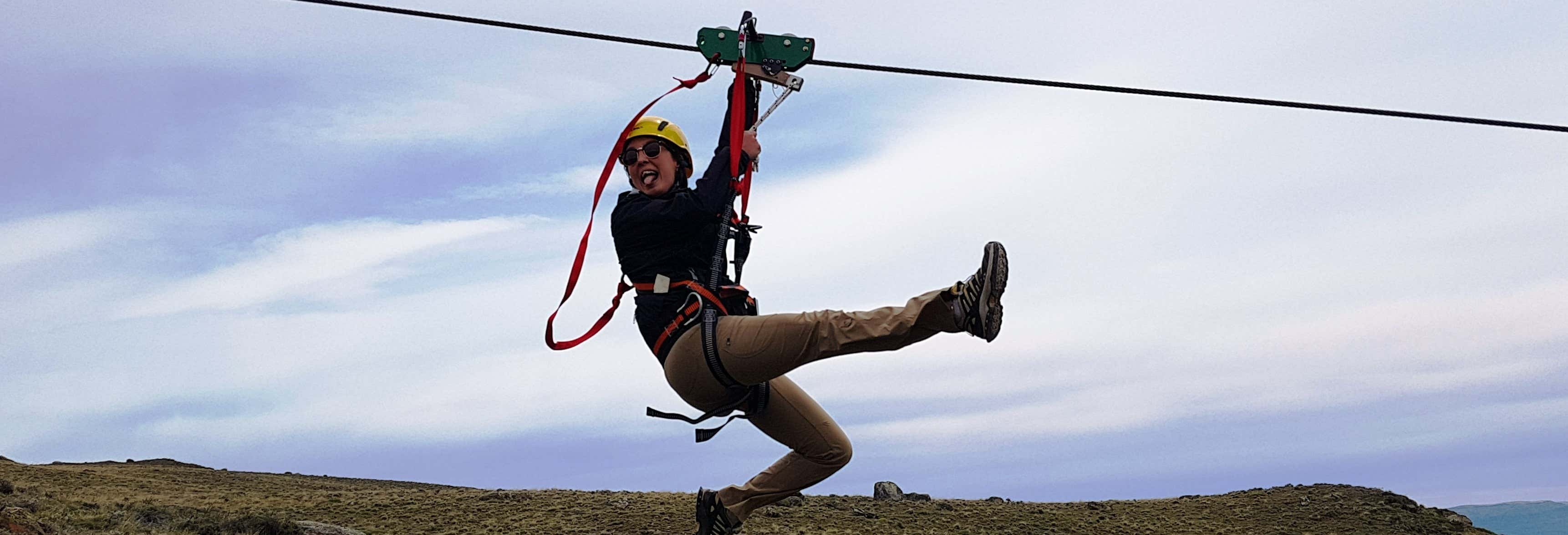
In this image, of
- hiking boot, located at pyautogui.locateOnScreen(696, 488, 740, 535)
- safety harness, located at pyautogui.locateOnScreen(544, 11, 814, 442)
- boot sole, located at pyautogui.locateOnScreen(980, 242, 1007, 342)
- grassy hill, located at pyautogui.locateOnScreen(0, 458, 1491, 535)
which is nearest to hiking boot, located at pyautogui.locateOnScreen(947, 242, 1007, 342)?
boot sole, located at pyautogui.locateOnScreen(980, 242, 1007, 342)

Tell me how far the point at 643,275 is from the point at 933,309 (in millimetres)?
2002

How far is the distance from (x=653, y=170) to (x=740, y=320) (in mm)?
1274

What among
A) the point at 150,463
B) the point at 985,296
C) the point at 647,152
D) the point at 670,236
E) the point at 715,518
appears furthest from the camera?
the point at 150,463

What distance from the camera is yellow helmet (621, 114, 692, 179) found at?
8.30 meters

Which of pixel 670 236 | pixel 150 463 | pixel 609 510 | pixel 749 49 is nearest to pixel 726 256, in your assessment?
pixel 670 236

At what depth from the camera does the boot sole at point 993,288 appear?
22.3 ft

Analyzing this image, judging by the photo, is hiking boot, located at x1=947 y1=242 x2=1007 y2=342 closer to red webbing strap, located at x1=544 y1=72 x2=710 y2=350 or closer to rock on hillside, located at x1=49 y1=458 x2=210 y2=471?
red webbing strap, located at x1=544 y1=72 x2=710 y2=350

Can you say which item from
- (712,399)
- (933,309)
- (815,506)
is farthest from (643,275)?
(815,506)

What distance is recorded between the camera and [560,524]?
1866 cm

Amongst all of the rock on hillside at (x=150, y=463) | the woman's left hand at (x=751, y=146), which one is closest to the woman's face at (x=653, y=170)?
the woman's left hand at (x=751, y=146)

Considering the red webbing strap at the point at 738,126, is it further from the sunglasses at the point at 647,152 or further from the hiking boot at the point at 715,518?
the hiking boot at the point at 715,518

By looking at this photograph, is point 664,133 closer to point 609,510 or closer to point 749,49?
point 749,49

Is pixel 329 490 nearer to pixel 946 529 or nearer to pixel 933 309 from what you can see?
pixel 946 529

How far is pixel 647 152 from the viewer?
818 cm
